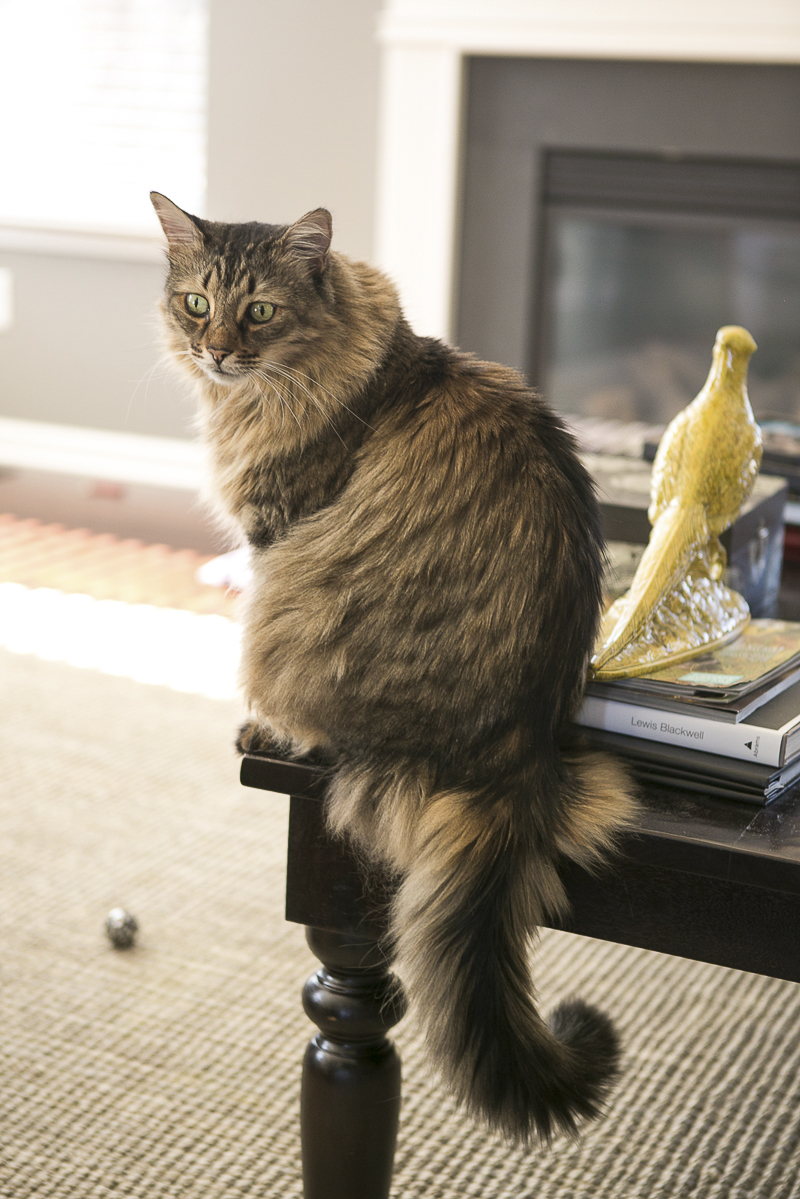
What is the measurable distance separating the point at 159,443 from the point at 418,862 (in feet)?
9.65

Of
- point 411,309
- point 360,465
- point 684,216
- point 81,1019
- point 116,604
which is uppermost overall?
point 684,216

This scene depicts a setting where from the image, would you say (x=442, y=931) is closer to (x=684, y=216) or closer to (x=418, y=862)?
(x=418, y=862)

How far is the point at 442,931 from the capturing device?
0.83 metres

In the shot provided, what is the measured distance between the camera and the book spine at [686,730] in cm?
89

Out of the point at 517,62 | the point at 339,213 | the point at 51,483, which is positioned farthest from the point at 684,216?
the point at 51,483

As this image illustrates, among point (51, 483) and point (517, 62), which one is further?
point (51, 483)

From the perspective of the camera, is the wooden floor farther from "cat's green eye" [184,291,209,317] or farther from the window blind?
"cat's green eye" [184,291,209,317]

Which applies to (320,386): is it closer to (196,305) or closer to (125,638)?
(196,305)

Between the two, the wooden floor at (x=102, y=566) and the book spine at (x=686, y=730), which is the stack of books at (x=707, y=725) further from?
the wooden floor at (x=102, y=566)

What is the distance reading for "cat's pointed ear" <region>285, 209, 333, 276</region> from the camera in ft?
3.18

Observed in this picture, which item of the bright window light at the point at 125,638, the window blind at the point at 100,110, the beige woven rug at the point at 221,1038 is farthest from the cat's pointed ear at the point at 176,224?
the window blind at the point at 100,110

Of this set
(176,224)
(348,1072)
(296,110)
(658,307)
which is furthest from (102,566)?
(348,1072)

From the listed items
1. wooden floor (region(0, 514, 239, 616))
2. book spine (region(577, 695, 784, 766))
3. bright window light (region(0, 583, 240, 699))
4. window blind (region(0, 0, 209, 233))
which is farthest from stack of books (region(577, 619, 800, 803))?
window blind (region(0, 0, 209, 233))

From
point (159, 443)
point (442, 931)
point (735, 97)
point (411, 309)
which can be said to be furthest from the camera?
point (159, 443)
